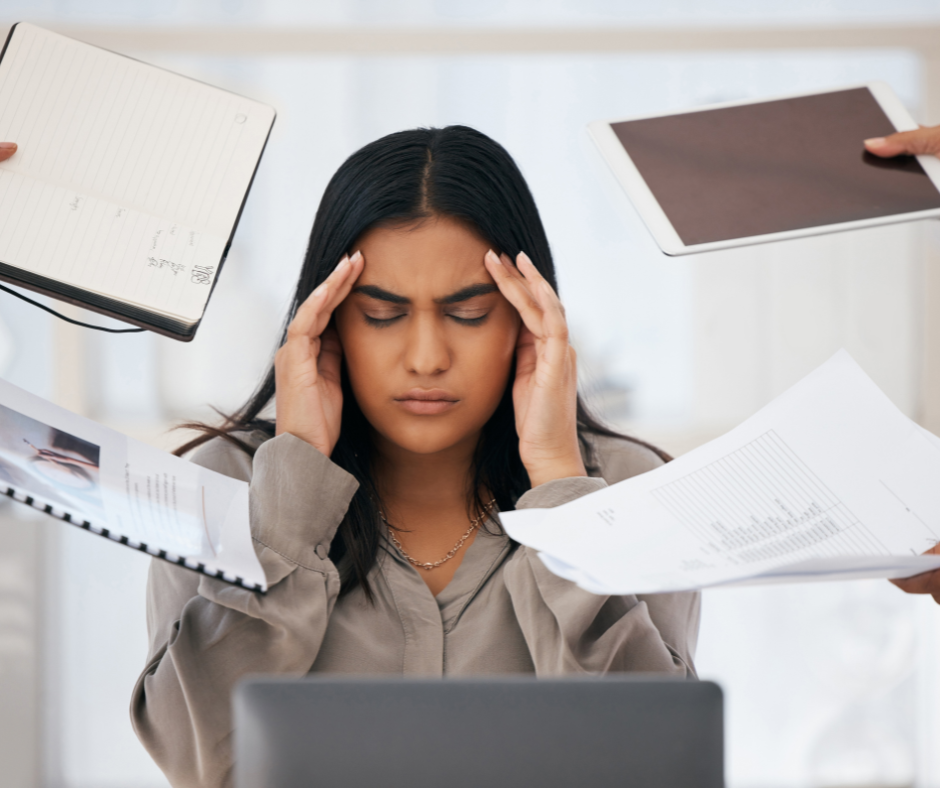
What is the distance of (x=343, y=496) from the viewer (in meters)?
1.00

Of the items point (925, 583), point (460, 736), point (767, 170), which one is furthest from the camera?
point (767, 170)

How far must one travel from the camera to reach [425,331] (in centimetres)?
100

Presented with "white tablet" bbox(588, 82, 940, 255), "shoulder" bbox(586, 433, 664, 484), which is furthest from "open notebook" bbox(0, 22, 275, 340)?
"shoulder" bbox(586, 433, 664, 484)

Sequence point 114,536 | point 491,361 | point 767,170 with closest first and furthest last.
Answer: point 114,536 → point 767,170 → point 491,361

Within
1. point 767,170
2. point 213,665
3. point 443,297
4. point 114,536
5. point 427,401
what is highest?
point 767,170

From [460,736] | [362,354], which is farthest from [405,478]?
[460,736]

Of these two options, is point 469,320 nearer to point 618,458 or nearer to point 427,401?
point 427,401

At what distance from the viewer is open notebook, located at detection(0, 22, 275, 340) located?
2.84ft

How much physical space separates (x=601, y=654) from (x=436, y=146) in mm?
642

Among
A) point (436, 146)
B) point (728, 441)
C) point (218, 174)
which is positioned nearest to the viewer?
point (728, 441)

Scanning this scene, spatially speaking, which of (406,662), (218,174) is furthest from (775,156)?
(406,662)

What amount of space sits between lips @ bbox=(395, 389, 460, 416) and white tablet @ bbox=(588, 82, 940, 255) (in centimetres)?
30

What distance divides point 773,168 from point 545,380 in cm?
34

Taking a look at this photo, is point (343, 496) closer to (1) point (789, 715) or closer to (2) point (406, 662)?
(2) point (406, 662)
